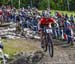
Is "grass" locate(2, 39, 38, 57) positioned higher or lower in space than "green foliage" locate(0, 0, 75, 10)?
higher

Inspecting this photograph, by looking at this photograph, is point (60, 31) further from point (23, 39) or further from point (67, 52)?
point (67, 52)

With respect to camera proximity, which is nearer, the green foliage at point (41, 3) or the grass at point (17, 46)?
the grass at point (17, 46)

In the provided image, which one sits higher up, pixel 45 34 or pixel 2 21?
pixel 45 34

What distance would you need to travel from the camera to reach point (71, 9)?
153 feet

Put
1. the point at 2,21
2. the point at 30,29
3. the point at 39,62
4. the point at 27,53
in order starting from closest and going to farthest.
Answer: the point at 39,62, the point at 27,53, the point at 30,29, the point at 2,21

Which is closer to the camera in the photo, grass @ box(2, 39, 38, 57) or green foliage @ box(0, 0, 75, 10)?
grass @ box(2, 39, 38, 57)

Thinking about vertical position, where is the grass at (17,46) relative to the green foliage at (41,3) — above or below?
above

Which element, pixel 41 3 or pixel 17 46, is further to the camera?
pixel 41 3

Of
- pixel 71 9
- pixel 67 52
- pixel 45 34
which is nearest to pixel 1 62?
pixel 45 34

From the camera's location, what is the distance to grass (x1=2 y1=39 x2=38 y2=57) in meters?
17.8

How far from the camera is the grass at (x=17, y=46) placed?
17.8 metres

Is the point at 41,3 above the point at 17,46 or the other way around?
the other way around

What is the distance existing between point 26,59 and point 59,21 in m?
6.97

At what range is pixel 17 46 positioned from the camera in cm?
1911
